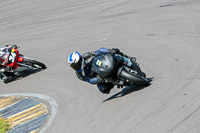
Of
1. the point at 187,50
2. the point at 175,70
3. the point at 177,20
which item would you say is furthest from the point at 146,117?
the point at 177,20

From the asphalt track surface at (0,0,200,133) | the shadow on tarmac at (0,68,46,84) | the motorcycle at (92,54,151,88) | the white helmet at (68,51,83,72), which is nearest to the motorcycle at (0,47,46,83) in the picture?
the shadow on tarmac at (0,68,46,84)

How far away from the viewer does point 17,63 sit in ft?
42.6

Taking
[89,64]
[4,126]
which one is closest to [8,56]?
[4,126]

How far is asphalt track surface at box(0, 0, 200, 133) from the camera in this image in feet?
25.3

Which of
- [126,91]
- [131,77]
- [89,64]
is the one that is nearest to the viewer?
[131,77]

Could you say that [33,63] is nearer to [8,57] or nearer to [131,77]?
[8,57]

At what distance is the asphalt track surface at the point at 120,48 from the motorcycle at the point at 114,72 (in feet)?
1.42

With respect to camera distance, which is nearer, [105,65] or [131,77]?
[105,65]

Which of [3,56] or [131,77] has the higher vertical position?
[3,56]

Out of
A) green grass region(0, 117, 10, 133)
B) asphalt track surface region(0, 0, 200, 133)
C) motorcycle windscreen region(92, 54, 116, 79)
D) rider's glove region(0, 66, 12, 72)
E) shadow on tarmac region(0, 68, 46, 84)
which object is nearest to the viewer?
asphalt track surface region(0, 0, 200, 133)

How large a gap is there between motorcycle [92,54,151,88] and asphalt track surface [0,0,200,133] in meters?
0.43

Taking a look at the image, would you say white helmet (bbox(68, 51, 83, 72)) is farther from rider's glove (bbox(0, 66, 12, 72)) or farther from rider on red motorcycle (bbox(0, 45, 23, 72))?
rider's glove (bbox(0, 66, 12, 72))

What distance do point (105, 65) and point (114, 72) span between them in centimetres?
35

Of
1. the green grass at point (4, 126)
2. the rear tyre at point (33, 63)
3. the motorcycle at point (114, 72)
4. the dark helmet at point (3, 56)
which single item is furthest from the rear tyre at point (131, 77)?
the dark helmet at point (3, 56)
